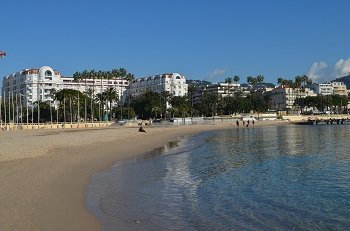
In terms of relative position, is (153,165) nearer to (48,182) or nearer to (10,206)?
(48,182)

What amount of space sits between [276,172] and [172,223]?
36.8ft

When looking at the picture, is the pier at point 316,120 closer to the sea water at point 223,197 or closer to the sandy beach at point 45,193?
the sea water at point 223,197

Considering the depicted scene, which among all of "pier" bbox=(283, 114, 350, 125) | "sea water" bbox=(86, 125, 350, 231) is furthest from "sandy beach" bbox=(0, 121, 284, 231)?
"pier" bbox=(283, 114, 350, 125)

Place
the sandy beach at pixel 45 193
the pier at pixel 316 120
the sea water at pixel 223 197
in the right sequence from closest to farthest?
the sandy beach at pixel 45 193
the sea water at pixel 223 197
the pier at pixel 316 120

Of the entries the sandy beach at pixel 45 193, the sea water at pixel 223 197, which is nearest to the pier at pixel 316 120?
the sea water at pixel 223 197

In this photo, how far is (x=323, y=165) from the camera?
2320 centimetres

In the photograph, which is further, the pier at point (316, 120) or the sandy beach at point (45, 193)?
the pier at point (316, 120)

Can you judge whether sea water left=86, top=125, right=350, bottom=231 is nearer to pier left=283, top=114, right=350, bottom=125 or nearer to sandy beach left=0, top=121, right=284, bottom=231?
sandy beach left=0, top=121, right=284, bottom=231

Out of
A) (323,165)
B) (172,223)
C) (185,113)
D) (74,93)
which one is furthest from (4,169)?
(185,113)


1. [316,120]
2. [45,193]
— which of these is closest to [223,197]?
[45,193]

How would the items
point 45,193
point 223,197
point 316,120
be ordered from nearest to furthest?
1. point 45,193
2. point 223,197
3. point 316,120

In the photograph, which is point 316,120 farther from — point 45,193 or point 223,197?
point 45,193

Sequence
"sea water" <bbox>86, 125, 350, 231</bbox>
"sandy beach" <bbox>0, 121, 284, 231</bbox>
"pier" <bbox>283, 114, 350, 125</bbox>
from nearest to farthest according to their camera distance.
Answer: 1. "sandy beach" <bbox>0, 121, 284, 231</bbox>
2. "sea water" <bbox>86, 125, 350, 231</bbox>
3. "pier" <bbox>283, 114, 350, 125</bbox>

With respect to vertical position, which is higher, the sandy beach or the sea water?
the sandy beach
